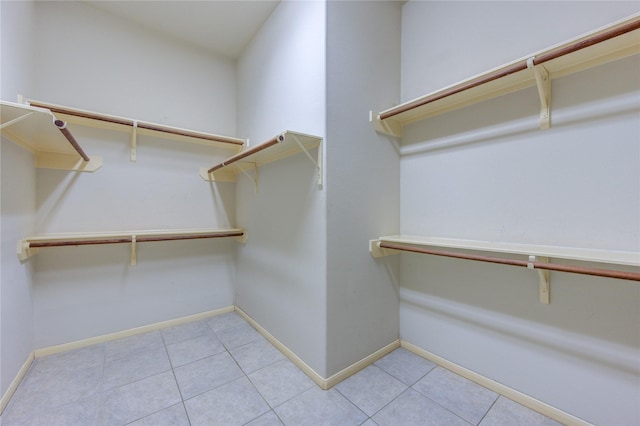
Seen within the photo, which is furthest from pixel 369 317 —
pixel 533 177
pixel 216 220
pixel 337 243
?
pixel 216 220

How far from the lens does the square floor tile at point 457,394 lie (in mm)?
1473

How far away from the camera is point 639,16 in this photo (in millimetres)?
994

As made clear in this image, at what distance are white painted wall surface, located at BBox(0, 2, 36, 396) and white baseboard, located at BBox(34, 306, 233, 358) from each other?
0.50 ft

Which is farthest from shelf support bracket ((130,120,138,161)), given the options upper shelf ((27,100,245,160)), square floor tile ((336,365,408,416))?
square floor tile ((336,365,408,416))

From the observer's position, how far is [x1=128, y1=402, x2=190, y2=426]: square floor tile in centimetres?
140

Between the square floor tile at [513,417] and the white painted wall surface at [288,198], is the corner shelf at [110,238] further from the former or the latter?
the square floor tile at [513,417]

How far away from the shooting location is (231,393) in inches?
64.0

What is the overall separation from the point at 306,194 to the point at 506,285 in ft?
4.65

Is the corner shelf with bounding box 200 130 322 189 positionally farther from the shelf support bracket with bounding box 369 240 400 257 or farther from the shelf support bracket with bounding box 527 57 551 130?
the shelf support bracket with bounding box 527 57 551 130

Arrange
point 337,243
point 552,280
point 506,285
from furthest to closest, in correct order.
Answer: point 337,243, point 506,285, point 552,280

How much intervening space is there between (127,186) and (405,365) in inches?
110

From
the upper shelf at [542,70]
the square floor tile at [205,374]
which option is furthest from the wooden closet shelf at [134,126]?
the square floor tile at [205,374]

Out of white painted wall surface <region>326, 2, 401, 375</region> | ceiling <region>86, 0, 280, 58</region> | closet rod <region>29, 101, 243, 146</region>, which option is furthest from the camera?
ceiling <region>86, 0, 280, 58</region>

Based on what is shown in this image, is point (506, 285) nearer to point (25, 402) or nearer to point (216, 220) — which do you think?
point (216, 220)
